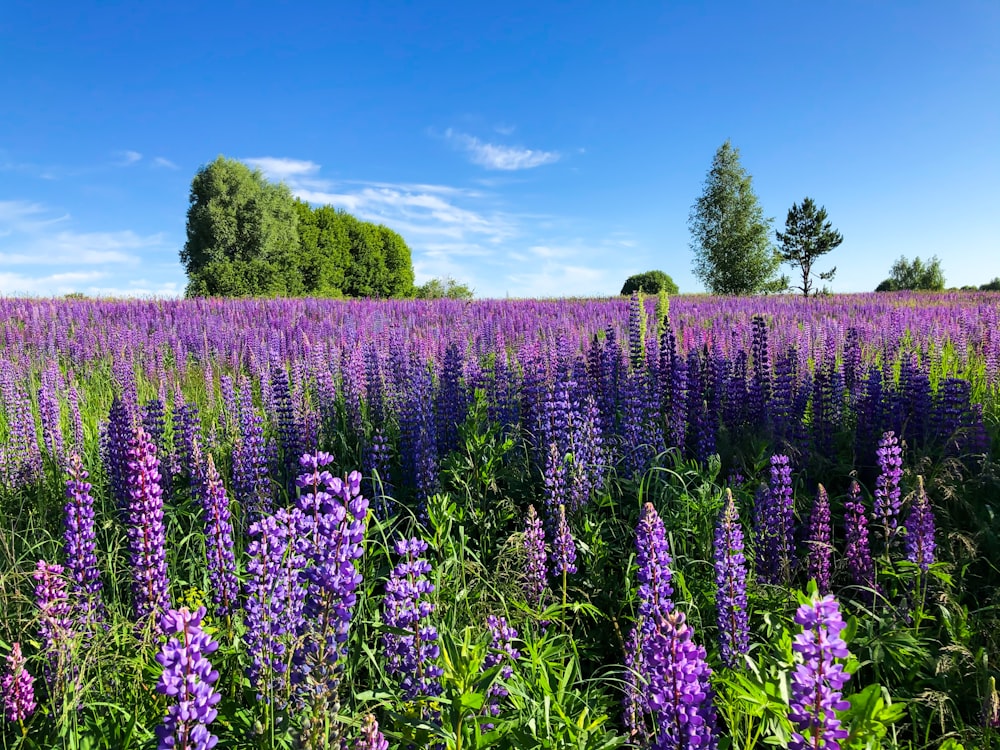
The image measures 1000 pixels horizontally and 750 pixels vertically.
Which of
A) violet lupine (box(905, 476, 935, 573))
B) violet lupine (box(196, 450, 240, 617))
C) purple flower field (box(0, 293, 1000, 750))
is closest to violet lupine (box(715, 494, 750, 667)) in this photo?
purple flower field (box(0, 293, 1000, 750))

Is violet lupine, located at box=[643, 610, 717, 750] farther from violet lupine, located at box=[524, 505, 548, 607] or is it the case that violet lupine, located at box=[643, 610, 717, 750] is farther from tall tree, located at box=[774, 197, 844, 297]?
tall tree, located at box=[774, 197, 844, 297]

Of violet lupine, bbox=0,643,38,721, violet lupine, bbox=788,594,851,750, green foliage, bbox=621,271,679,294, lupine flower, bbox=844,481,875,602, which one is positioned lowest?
violet lupine, bbox=0,643,38,721

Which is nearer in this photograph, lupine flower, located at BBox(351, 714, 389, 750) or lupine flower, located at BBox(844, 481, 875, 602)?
lupine flower, located at BBox(351, 714, 389, 750)

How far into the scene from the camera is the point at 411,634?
1880 mm

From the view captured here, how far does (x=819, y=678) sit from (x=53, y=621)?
8.03 ft

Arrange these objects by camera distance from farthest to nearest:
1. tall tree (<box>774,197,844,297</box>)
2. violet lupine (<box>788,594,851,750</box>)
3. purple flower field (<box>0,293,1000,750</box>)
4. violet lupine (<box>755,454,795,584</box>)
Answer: tall tree (<box>774,197,844,297</box>), violet lupine (<box>755,454,795,584</box>), purple flower field (<box>0,293,1000,750</box>), violet lupine (<box>788,594,851,750</box>)

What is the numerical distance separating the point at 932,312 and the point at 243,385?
45.6 ft

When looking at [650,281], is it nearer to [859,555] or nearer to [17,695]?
[859,555]

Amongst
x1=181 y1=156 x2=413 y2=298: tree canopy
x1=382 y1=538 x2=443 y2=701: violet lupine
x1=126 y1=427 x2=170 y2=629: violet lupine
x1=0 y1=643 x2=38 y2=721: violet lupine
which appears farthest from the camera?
x1=181 y1=156 x2=413 y2=298: tree canopy

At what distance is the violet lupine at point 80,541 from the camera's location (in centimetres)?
257

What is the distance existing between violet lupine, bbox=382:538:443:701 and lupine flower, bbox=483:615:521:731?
18cm

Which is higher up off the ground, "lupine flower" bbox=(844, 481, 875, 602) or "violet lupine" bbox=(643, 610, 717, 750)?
"violet lupine" bbox=(643, 610, 717, 750)

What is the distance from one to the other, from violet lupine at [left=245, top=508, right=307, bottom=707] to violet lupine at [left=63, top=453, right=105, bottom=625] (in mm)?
927

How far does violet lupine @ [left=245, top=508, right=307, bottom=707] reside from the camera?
1.95 metres
